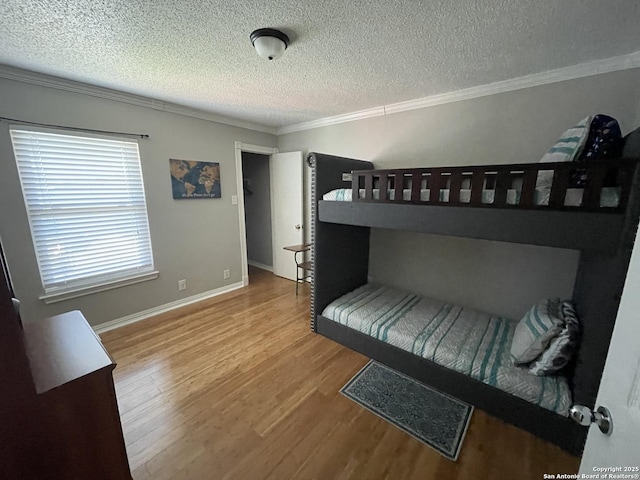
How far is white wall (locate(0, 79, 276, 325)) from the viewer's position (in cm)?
193

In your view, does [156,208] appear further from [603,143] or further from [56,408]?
[603,143]

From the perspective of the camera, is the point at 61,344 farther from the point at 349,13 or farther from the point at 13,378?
the point at 349,13

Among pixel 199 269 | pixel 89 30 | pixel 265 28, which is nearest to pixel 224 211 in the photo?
pixel 199 269

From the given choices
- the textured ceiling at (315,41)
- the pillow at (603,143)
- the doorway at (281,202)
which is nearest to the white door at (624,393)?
the pillow at (603,143)

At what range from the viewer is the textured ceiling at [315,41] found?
1.20m

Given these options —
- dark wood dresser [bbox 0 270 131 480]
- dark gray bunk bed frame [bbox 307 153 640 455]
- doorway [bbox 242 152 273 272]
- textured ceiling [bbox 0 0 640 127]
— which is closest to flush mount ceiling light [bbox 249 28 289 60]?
textured ceiling [bbox 0 0 640 127]

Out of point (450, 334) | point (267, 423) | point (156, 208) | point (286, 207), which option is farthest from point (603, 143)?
point (156, 208)

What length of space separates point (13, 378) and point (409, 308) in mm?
2433

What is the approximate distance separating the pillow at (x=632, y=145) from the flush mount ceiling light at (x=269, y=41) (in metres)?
1.90

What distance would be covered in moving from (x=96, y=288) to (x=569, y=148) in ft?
12.6

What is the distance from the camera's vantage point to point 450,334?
1.95 metres

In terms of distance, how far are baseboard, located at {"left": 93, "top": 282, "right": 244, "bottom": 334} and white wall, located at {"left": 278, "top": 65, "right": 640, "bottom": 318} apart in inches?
79.5

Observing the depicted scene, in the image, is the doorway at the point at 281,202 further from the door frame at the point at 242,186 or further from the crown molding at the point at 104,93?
the crown molding at the point at 104,93

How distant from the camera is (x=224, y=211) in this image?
3.26 m
